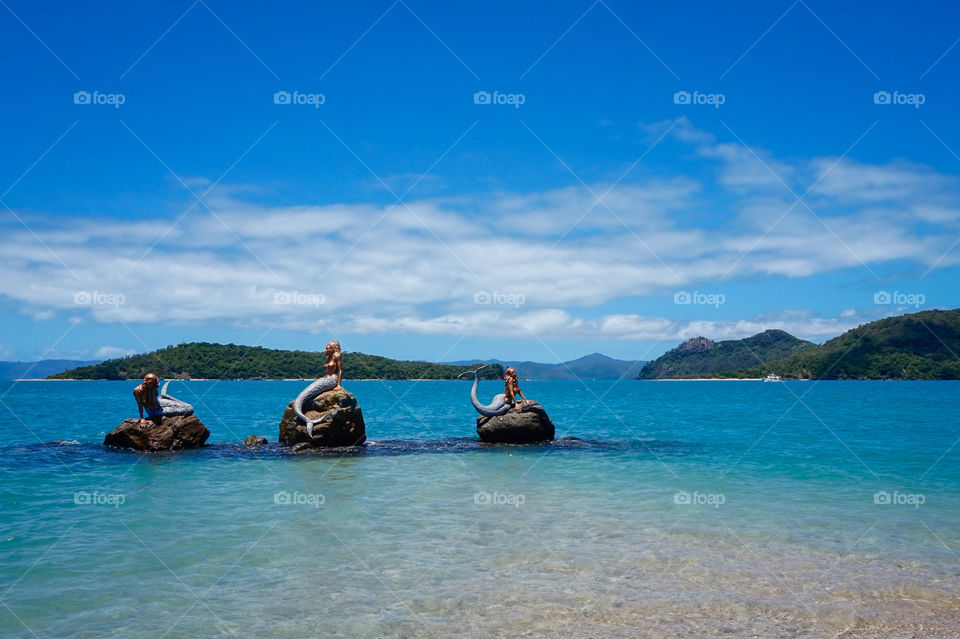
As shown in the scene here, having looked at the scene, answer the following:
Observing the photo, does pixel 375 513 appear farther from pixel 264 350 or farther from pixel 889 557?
pixel 264 350

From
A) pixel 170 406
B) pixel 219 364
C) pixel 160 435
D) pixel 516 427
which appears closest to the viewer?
pixel 160 435

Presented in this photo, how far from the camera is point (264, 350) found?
450 feet

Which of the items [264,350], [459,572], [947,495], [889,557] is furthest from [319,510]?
[264,350]

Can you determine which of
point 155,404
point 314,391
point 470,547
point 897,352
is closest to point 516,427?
point 314,391

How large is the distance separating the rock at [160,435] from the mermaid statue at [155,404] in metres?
0.18

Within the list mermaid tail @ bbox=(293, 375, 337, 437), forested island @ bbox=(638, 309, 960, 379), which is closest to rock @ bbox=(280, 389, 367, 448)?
mermaid tail @ bbox=(293, 375, 337, 437)

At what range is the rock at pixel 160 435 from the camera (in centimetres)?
2422

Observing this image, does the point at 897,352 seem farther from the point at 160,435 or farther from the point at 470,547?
the point at 470,547

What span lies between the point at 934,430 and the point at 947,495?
81.8 feet

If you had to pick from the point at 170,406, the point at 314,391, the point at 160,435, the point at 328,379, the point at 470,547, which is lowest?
the point at 470,547

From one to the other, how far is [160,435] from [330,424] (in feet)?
20.8

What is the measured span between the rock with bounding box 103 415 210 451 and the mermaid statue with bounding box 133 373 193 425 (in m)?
0.18

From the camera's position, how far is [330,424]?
24688 millimetres

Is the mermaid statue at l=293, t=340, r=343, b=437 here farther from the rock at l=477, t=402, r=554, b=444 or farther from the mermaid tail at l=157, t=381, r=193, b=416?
→ the rock at l=477, t=402, r=554, b=444
